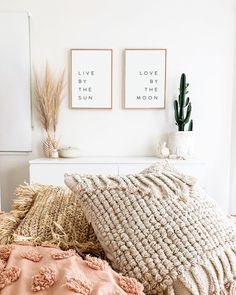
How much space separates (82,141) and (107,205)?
1.93m

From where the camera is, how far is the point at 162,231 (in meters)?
0.65

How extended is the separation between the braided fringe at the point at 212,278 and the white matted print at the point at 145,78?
2.02 metres

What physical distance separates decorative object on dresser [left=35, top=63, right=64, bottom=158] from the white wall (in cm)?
8

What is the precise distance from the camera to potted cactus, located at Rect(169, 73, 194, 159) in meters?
2.44

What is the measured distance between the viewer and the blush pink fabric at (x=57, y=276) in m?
0.51

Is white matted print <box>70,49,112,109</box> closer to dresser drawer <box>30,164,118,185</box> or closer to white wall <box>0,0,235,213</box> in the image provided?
white wall <box>0,0,235,213</box>

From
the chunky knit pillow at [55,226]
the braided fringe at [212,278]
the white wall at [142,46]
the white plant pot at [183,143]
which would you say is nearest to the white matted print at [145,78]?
the white wall at [142,46]

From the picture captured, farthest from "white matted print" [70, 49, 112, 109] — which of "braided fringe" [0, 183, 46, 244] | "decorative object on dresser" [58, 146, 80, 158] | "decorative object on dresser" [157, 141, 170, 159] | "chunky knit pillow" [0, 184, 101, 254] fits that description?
"chunky knit pillow" [0, 184, 101, 254]

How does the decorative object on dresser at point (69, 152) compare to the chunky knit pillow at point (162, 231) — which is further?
the decorative object on dresser at point (69, 152)

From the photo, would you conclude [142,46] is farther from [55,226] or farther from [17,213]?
[55,226]

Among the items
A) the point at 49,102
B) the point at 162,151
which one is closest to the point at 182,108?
the point at 162,151

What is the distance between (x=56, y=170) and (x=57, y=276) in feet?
5.65

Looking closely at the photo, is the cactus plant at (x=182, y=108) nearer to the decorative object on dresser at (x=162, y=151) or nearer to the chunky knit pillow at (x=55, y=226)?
the decorative object on dresser at (x=162, y=151)

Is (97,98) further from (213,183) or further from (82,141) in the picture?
(213,183)
